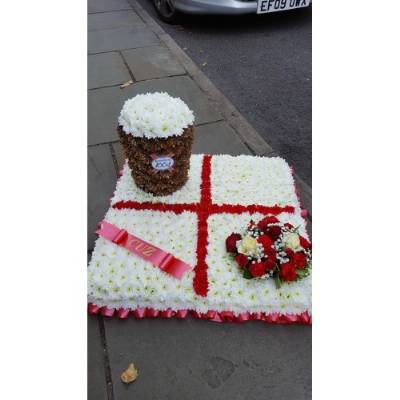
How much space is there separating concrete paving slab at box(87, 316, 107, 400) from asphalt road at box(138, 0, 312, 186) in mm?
1946

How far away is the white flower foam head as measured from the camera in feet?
7.17

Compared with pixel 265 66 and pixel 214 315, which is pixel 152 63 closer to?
pixel 265 66

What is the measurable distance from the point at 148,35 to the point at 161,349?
15.2 feet

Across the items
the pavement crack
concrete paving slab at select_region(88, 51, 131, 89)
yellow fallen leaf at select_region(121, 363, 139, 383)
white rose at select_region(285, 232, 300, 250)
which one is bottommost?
the pavement crack

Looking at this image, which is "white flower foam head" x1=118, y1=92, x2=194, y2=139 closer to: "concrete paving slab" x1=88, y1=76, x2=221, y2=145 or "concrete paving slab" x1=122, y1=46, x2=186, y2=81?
"concrete paving slab" x1=88, y1=76, x2=221, y2=145

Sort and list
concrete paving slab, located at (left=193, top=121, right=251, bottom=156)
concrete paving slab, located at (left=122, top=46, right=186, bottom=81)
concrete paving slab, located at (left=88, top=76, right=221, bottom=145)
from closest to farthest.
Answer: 1. concrete paving slab, located at (left=193, top=121, right=251, bottom=156)
2. concrete paving slab, located at (left=88, top=76, right=221, bottom=145)
3. concrete paving slab, located at (left=122, top=46, right=186, bottom=81)

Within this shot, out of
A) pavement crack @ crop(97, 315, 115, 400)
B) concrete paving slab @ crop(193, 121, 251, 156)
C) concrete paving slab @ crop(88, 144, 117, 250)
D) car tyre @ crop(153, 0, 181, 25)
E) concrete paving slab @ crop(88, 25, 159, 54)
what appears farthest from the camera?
car tyre @ crop(153, 0, 181, 25)

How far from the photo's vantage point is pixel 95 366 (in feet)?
6.25

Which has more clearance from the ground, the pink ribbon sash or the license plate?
the license plate

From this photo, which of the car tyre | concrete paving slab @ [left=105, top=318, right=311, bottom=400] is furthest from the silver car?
concrete paving slab @ [left=105, top=318, right=311, bottom=400]

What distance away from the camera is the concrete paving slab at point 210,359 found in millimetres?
1823

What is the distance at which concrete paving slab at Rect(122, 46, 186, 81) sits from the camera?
441cm

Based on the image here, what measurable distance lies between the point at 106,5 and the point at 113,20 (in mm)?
823

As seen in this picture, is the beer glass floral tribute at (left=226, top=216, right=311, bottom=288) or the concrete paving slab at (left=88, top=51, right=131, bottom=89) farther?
the concrete paving slab at (left=88, top=51, right=131, bottom=89)
